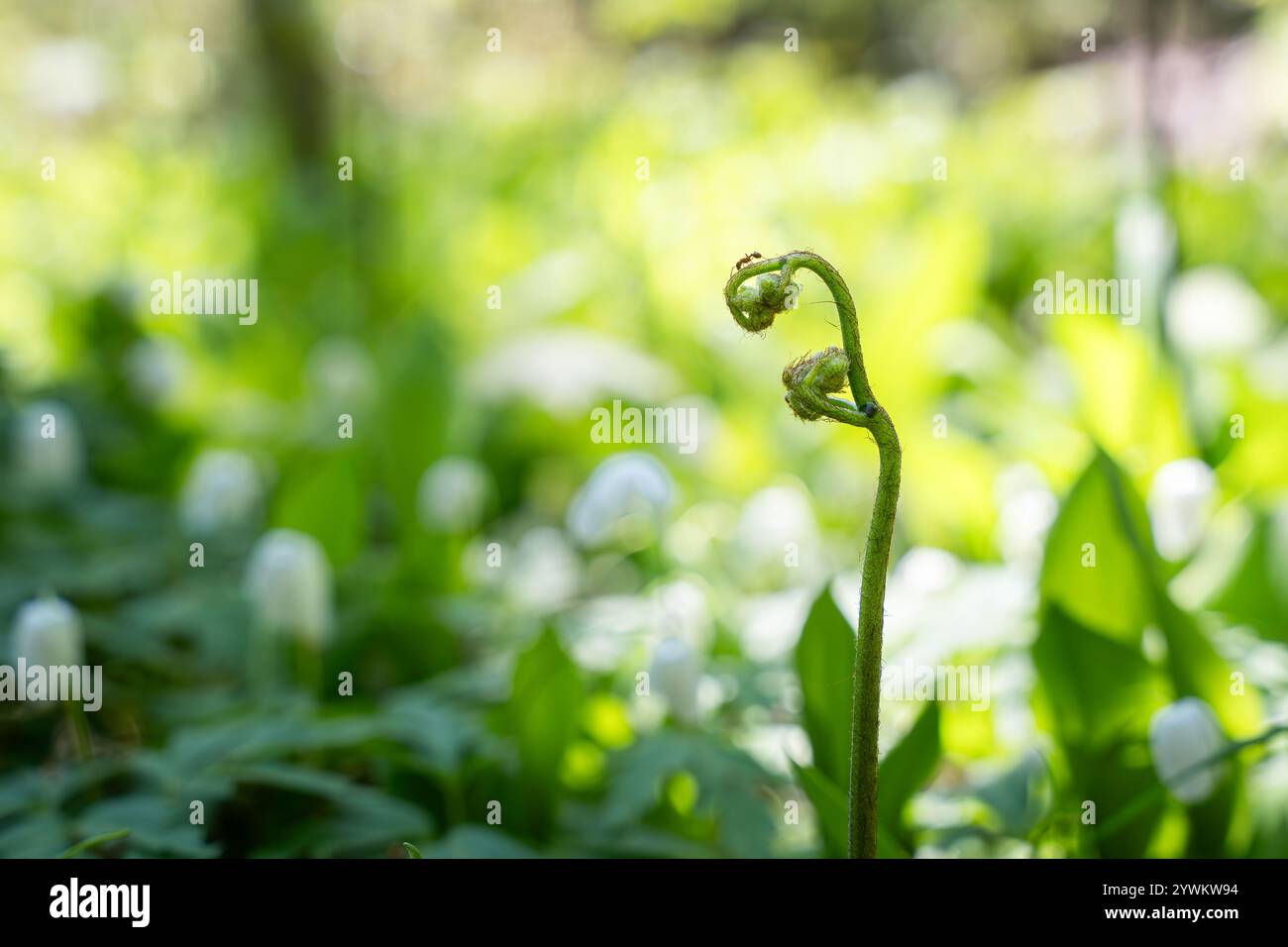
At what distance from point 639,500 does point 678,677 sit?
348 millimetres

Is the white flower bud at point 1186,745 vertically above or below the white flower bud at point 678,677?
below

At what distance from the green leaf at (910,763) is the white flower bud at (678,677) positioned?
276 mm

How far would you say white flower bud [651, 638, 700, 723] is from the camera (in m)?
1.43

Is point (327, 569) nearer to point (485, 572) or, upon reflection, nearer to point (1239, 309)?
point (485, 572)

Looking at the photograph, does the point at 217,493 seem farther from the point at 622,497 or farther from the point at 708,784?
the point at 708,784

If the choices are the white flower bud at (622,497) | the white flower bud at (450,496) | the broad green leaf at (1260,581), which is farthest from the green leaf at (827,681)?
the white flower bud at (450,496)

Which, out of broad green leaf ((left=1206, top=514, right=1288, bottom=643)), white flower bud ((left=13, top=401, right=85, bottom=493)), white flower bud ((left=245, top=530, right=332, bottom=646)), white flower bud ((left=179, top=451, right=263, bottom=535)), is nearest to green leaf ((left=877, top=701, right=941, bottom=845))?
broad green leaf ((left=1206, top=514, right=1288, bottom=643))

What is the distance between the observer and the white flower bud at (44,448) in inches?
87.0

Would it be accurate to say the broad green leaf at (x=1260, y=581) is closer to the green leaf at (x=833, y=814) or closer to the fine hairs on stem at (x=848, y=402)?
the green leaf at (x=833, y=814)

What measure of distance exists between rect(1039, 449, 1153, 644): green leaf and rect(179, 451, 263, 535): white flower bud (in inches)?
59.3

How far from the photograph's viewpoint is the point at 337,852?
129cm

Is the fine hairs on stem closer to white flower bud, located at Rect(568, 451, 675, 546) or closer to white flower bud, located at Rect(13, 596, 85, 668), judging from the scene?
white flower bud, located at Rect(568, 451, 675, 546)
